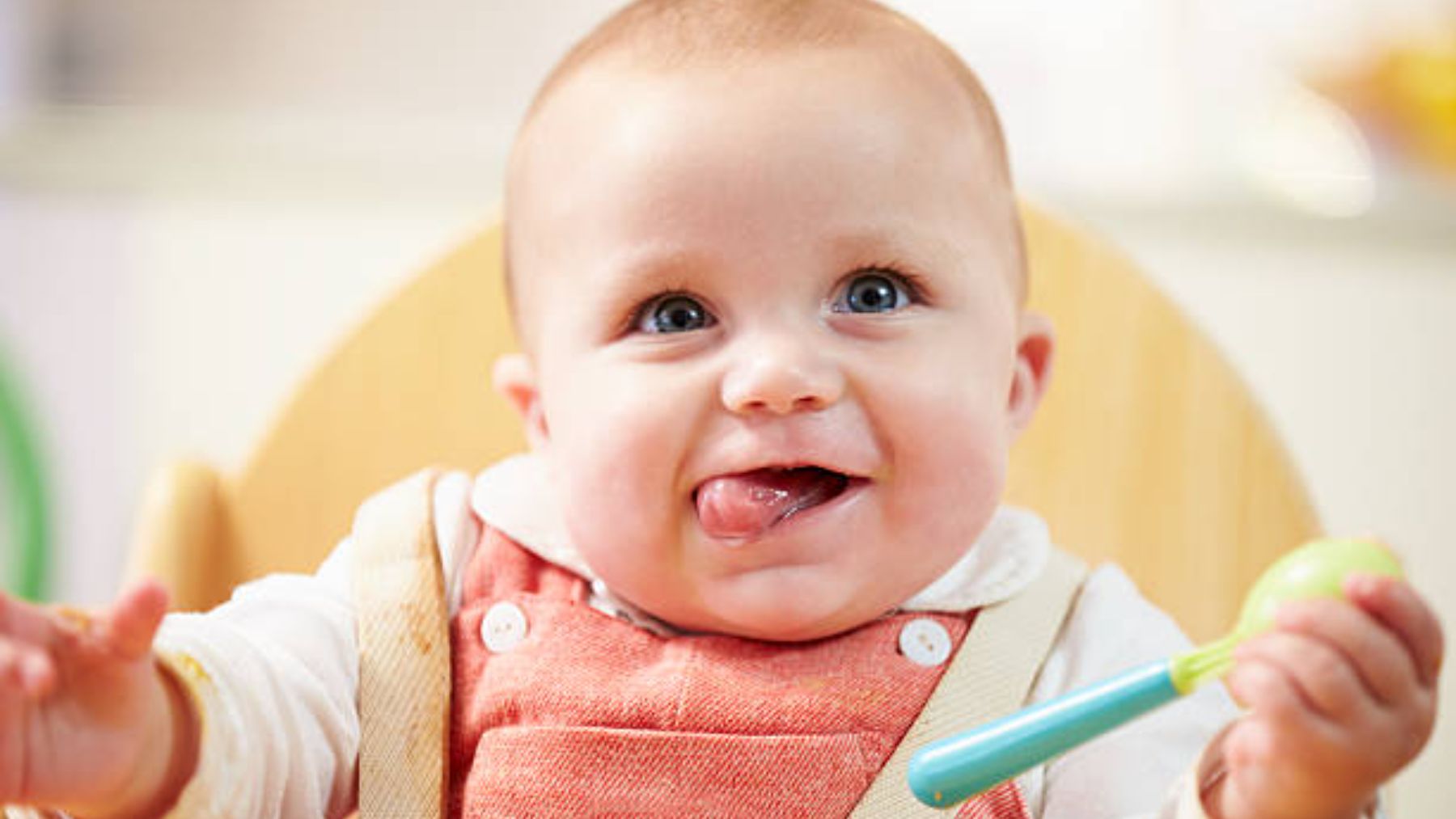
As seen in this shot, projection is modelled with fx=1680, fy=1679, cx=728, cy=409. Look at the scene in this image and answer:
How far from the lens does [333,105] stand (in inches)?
66.9

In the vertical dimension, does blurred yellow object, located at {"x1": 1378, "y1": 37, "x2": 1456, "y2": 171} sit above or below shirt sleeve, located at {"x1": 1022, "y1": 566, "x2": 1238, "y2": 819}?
below

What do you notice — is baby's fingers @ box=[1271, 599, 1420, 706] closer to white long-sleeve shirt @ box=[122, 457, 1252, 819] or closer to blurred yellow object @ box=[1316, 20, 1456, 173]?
white long-sleeve shirt @ box=[122, 457, 1252, 819]

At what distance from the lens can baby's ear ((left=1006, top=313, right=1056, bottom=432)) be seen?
682 millimetres

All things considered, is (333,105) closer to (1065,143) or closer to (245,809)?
(1065,143)

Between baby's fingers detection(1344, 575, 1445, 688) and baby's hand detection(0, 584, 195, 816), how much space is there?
1.00 feet

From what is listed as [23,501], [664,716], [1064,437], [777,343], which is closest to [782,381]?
[777,343]

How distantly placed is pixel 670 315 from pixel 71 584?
129 cm

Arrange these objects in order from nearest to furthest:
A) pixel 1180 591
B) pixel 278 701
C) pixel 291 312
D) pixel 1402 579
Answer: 1. pixel 1402 579
2. pixel 278 701
3. pixel 1180 591
4. pixel 291 312

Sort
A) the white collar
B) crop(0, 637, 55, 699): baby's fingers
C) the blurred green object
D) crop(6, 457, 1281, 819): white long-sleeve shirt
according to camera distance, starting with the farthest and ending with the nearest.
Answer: the blurred green object, the white collar, crop(6, 457, 1281, 819): white long-sleeve shirt, crop(0, 637, 55, 699): baby's fingers

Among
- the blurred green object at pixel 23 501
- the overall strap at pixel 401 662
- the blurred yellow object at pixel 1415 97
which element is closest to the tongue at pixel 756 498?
the overall strap at pixel 401 662

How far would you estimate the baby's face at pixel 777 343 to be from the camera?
0.57 meters

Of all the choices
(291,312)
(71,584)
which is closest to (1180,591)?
(291,312)

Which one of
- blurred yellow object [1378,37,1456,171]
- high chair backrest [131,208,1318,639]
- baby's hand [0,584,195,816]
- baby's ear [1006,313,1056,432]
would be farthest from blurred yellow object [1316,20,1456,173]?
baby's hand [0,584,195,816]

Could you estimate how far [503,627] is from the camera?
2.04 feet
